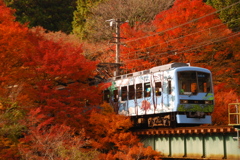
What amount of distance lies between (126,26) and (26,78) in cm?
1914

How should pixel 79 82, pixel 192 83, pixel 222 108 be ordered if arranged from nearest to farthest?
pixel 192 83
pixel 79 82
pixel 222 108

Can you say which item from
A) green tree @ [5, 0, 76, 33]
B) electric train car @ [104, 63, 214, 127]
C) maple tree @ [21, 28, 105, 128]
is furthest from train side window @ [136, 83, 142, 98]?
green tree @ [5, 0, 76, 33]

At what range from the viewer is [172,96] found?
24.4m

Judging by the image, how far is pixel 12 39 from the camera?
24547 mm

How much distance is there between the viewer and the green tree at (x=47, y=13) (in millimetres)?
56188

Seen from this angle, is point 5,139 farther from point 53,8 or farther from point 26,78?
point 53,8

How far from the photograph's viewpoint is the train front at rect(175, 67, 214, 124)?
79.3ft

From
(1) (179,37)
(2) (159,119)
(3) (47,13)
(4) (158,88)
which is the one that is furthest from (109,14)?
(2) (159,119)

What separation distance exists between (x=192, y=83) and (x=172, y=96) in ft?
4.62

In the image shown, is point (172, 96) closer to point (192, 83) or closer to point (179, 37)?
point (192, 83)

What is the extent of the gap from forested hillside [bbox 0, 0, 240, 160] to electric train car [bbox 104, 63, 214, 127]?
5.15 feet

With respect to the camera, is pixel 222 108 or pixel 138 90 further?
pixel 222 108

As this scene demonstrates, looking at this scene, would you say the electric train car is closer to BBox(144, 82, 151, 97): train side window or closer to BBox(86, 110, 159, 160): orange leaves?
BBox(144, 82, 151, 97): train side window

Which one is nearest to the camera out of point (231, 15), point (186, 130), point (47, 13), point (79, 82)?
point (186, 130)
